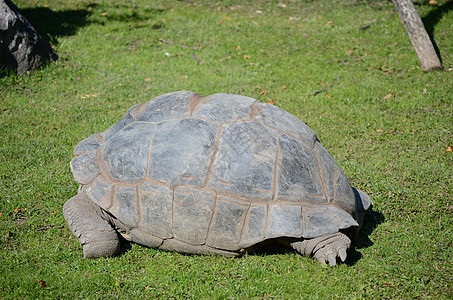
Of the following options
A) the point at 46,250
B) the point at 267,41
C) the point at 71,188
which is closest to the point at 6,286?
the point at 46,250

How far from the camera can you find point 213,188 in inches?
134

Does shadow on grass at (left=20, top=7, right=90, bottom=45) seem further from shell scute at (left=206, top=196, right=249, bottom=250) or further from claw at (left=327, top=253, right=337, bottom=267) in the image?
claw at (left=327, top=253, right=337, bottom=267)

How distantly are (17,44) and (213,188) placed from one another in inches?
212

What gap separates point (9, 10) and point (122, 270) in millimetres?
5389

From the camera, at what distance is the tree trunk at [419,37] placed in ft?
24.3

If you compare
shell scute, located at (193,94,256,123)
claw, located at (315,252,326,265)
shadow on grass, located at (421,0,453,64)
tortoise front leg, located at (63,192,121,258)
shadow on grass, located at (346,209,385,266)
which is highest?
Result: shell scute, located at (193,94,256,123)

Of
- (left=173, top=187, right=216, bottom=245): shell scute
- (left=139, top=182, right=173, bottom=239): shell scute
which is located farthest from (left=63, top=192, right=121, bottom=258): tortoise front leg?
(left=173, top=187, right=216, bottom=245): shell scute

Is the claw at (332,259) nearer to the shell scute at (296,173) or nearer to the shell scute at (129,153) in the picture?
the shell scute at (296,173)

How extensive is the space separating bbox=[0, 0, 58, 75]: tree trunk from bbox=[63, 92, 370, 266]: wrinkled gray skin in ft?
13.5

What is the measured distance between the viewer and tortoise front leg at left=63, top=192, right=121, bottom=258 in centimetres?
371

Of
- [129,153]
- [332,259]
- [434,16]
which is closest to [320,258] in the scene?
[332,259]

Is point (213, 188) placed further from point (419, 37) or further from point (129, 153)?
point (419, 37)

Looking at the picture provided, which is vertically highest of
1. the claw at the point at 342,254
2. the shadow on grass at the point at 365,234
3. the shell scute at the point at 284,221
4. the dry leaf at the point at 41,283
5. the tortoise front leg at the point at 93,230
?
the shell scute at the point at 284,221

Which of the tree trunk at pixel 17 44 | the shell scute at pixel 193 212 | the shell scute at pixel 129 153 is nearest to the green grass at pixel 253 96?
the tree trunk at pixel 17 44
